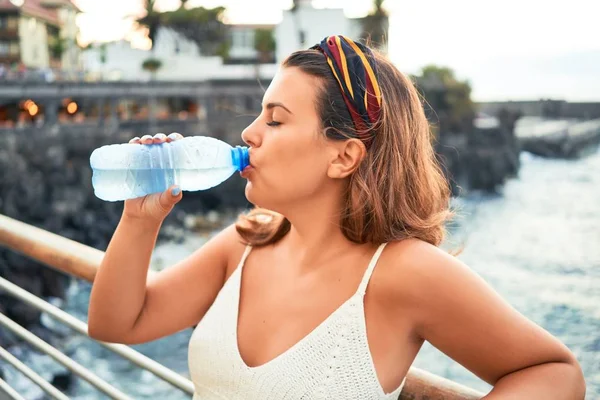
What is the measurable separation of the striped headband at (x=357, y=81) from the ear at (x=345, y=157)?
0.03m

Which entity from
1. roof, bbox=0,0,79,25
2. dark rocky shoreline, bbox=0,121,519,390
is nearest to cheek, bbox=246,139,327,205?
dark rocky shoreline, bbox=0,121,519,390

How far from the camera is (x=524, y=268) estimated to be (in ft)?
105

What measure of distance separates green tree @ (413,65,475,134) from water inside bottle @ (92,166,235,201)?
142 ft

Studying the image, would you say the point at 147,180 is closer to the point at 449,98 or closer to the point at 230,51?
the point at 449,98

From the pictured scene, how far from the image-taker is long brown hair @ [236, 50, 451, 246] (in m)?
1.27

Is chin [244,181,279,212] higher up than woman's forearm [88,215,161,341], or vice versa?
chin [244,181,279,212]

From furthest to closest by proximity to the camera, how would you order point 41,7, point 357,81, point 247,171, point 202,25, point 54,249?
point 41,7 < point 202,25 < point 54,249 < point 247,171 < point 357,81

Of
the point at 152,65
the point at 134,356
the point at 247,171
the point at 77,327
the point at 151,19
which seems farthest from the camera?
the point at 151,19

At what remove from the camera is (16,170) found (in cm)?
2544

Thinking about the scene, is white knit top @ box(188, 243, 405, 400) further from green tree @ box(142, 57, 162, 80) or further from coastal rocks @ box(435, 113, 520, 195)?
coastal rocks @ box(435, 113, 520, 195)

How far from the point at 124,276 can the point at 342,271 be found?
0.54 metres

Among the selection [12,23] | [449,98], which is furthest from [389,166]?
[12,23]

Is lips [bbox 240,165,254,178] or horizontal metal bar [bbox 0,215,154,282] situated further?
horizontal metal bar [bbox 0,215,154,282]

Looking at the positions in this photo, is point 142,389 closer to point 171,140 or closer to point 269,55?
point 171,140
